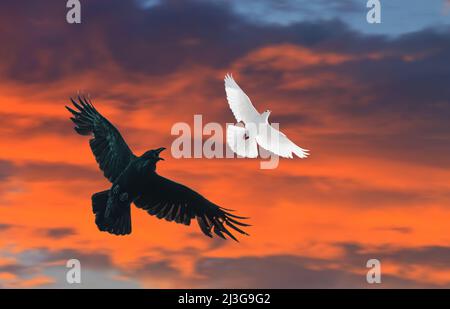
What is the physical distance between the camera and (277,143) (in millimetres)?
25188

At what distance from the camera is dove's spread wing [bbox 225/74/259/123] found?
25156 millimetres

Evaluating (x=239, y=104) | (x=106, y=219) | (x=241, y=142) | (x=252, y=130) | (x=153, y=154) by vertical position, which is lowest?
(x=106, y=219)

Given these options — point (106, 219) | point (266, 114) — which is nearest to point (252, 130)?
point (266, 114)

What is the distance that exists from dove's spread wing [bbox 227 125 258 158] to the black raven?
2.39 meters

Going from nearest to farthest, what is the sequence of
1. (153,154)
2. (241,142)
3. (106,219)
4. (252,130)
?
(153,154) < (106,219) < (241,142) < (252,130)

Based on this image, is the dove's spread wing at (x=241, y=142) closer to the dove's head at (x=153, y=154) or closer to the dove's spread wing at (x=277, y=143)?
the dove's spread wing at (x=277, y=143)

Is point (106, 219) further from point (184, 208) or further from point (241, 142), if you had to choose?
point (241, 142)

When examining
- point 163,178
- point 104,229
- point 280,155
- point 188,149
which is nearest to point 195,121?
point 188,149

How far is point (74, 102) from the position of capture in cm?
2198

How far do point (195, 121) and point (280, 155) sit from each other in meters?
5.07

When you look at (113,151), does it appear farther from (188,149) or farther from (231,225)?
(231,225)

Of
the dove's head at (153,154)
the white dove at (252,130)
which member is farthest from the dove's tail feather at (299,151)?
the dove's head at (153,154)

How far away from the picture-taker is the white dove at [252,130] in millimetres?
24641

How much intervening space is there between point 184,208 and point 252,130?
3.87 m
